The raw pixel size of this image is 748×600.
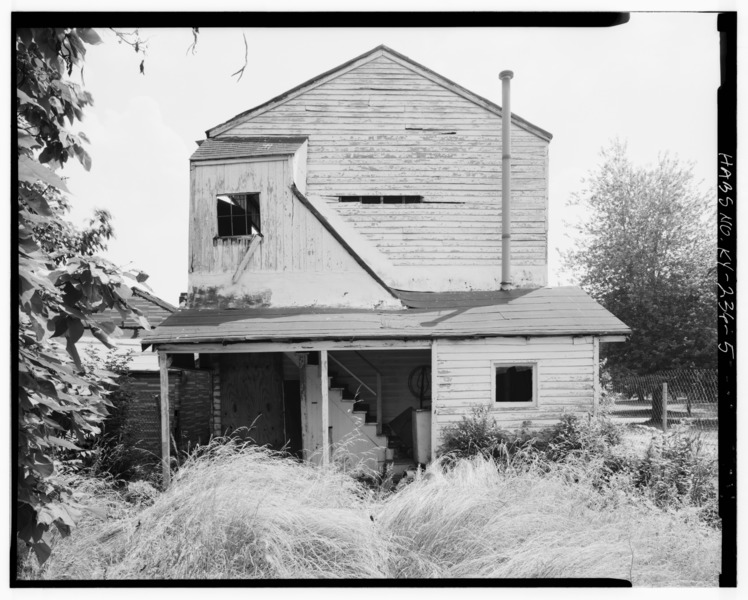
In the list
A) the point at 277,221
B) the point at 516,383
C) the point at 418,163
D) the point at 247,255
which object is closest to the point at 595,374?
the point at 516,383

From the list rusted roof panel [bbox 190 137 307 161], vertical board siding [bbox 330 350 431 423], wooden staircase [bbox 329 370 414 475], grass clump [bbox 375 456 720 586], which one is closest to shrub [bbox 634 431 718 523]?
grass clump [bbox 375 456 720 586]

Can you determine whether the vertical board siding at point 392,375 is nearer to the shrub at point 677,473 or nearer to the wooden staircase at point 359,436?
the wooden staircase at point 359,436

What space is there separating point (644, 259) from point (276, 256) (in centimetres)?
640

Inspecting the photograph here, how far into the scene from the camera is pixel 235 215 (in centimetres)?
837

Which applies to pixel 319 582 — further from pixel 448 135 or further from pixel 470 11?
pixel 448 135

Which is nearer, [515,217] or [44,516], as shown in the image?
[44,516]

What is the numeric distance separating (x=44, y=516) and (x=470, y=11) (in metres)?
4.40

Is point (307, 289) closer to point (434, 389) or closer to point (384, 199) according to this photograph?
point (434, 389)

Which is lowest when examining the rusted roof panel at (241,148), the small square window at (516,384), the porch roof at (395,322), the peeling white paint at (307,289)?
the small square window at (516,384)

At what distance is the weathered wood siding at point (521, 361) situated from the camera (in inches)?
311

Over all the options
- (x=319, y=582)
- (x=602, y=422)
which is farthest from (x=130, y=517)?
(x=602, y=422)

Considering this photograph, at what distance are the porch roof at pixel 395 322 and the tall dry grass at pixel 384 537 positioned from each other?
7.85 ft

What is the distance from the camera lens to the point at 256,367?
9578 mm

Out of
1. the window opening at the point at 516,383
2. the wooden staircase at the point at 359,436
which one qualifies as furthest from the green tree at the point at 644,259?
the wooden staircase at the point at 359,436
